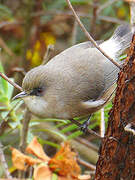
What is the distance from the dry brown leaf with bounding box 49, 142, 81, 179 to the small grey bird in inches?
9.2

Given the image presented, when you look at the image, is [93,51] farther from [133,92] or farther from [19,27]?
[19,27]

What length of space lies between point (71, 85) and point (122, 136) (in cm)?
87

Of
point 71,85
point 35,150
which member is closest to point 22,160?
point 35,150

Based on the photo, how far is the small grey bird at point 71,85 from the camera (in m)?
2.46

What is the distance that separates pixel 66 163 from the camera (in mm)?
2426

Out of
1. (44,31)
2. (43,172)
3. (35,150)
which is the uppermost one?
(44,31)

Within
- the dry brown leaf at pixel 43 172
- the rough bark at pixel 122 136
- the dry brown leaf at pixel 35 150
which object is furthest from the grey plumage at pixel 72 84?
the rough bark at pixel 122 136

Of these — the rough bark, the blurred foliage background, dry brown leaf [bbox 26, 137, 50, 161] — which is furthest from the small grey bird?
the blurred foliage background

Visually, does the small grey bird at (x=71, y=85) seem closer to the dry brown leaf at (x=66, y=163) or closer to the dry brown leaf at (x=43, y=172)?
the dry brown leaf at (x=66, y=163)

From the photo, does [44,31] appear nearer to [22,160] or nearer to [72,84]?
[72,84]

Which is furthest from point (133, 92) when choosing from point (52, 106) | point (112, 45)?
point (112, 45)

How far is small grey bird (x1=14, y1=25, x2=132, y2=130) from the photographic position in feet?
8.09

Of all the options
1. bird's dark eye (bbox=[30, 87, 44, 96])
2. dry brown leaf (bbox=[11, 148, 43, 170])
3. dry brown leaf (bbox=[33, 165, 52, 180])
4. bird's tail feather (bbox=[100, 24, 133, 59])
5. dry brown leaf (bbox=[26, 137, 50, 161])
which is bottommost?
dry brown leaf (bbox=[33, 165, 52, 180])

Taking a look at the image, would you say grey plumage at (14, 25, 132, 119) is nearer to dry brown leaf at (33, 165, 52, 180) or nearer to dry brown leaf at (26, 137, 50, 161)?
dry brown leaf at (26, 137, 50, 161)
